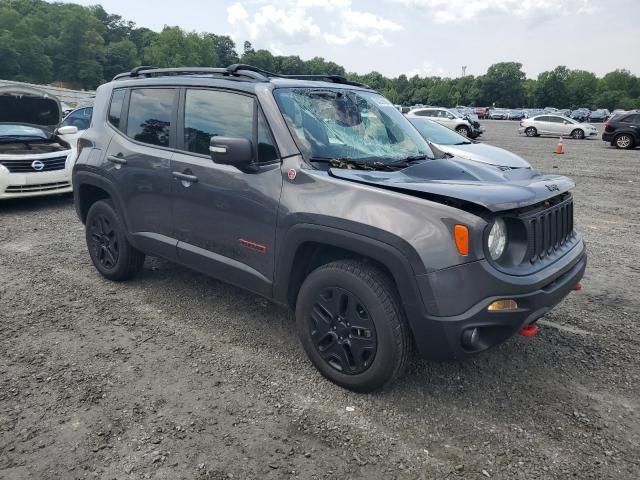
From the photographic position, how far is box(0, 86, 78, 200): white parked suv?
7.71 metres

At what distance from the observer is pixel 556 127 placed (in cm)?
3023

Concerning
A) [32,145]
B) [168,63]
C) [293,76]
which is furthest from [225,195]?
[168,63]

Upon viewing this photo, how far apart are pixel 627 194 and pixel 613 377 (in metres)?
8.54

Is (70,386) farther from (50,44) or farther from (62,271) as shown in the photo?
(50,44)

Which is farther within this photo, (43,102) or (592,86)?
(592,86)

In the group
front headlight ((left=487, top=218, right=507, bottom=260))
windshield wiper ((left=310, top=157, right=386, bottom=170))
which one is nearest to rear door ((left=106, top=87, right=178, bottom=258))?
windshield wiper ((left=310, top=157, right=386, bottom=170))

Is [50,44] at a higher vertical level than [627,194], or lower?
higher

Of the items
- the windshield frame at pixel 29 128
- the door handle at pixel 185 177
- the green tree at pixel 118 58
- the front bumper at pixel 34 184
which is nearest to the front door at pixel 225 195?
the door handle at pixel 185 177

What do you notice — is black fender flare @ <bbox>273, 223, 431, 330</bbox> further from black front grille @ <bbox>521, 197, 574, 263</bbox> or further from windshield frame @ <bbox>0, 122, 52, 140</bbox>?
windshield frame @ <bbox>0, 122, 52, 140</bbox>

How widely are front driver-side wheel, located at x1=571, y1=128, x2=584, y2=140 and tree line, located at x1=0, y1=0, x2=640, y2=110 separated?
3104 inches

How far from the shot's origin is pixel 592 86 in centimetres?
11944

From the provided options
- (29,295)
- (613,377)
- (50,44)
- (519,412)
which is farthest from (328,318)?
(50,44)

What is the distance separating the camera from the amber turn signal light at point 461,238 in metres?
2.54

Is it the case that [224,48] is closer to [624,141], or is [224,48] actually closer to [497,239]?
[624,141]
